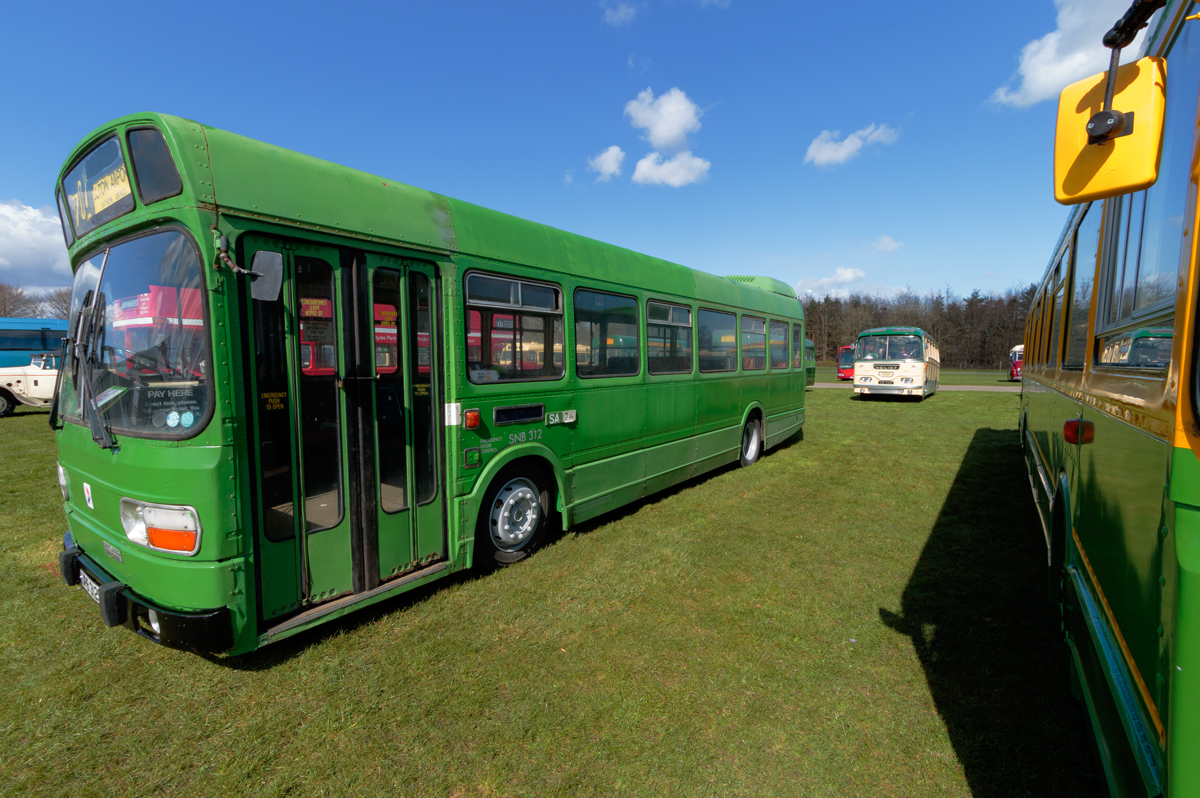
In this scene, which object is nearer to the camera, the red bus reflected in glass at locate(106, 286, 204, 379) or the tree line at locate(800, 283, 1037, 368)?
the red bus reflected in glass at locate(106, 286, 204, 379)

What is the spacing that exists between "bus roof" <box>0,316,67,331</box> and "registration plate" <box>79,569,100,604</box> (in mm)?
22797

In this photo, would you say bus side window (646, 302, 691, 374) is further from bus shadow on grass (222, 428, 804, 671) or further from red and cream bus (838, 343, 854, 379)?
red and cream bus (838, 343, 854, 379)

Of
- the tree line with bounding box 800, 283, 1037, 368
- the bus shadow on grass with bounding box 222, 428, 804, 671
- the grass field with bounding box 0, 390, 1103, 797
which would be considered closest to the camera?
the grass field with bounding box 0, 390, 1103, 797

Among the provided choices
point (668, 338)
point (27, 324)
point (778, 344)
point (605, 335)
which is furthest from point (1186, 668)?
point (27, 324)

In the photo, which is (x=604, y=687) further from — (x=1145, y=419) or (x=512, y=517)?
(x=1145, y=419)

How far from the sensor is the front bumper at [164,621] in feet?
9.75

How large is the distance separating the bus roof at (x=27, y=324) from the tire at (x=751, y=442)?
2429cm

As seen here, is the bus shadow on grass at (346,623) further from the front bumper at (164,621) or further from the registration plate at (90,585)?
the registration plate at (90,585)

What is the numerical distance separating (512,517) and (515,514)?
4cm

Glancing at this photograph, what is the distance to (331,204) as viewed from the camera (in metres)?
3.52

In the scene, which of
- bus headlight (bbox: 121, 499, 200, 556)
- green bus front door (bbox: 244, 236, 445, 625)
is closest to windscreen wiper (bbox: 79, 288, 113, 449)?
bus headlight (bbox: 121, 499, 200, 556)

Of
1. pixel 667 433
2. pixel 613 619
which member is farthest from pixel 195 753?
pixel 667 433

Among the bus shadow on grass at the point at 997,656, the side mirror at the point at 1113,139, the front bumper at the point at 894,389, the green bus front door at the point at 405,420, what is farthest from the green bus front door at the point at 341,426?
the front bumper at the point at 894,389

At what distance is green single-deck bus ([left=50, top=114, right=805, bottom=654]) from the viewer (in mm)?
3021
